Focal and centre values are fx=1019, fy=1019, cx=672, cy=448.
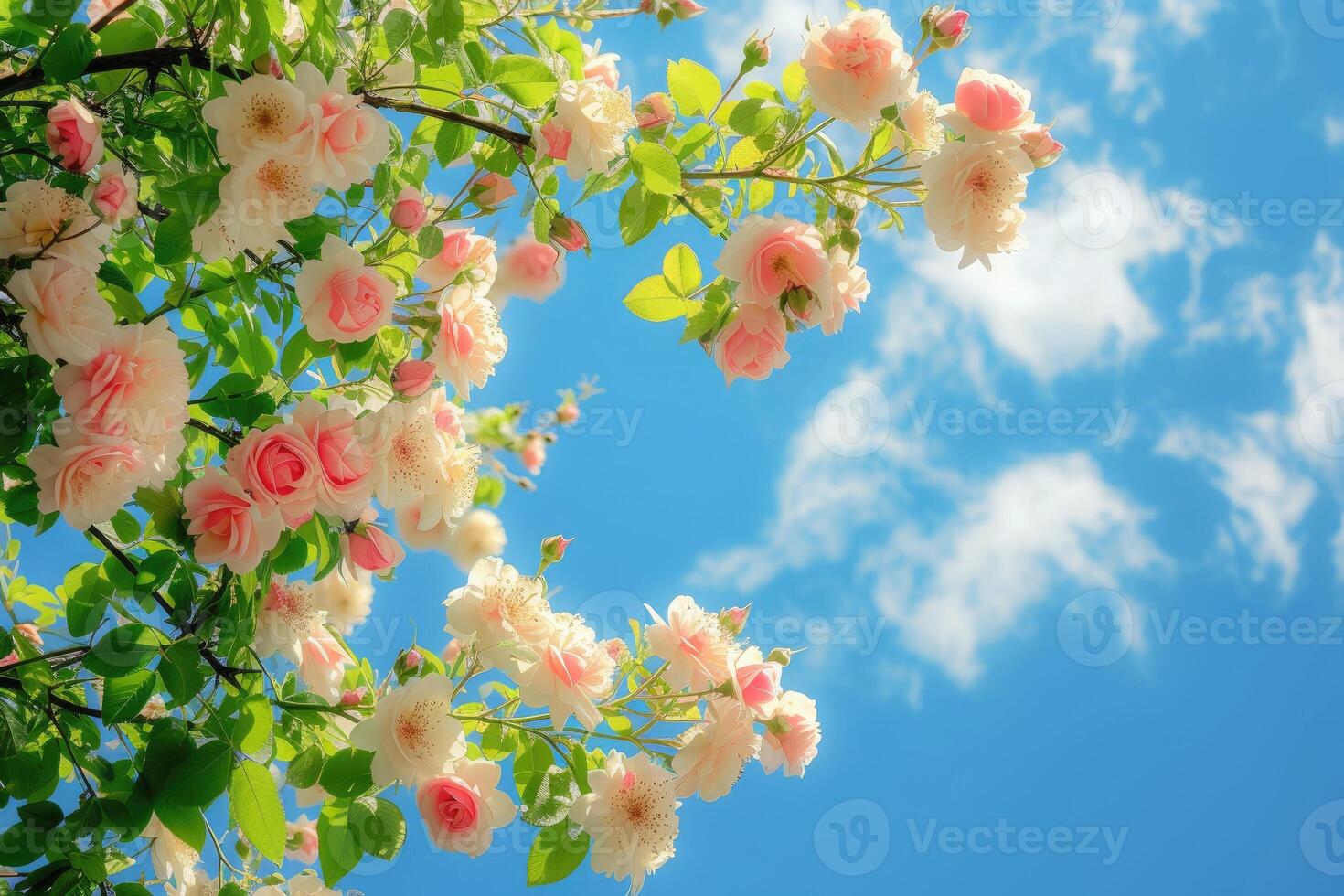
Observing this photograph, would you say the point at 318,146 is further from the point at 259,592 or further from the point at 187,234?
the point at 259,592

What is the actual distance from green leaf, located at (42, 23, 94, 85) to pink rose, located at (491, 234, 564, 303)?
697 millimetres

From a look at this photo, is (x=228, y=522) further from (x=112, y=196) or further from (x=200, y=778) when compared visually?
(x=112, y=196)

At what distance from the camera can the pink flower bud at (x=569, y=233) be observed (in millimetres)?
1399

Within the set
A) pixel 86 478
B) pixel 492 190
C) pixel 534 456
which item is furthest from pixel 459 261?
pixel 534 456

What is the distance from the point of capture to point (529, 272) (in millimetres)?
1751

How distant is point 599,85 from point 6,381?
0.79 metres

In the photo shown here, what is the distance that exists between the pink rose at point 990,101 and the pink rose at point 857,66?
81 millimetres

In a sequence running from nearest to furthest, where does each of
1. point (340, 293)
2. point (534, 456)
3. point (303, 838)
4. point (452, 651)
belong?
1. point (340, 293)
2. point (452, 651)
3. point (303, 838)
4. point (534, 456)

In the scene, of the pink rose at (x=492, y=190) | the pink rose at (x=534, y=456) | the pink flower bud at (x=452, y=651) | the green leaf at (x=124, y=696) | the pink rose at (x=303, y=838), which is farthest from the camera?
the pink rose at (x=534, y=456)

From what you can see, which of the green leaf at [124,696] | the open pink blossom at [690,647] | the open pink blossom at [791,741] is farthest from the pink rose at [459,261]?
the open pink blossom at [791,741]

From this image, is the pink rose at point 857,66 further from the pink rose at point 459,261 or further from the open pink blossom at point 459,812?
the open pink blossom at point 459,812

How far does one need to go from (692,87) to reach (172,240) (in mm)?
705

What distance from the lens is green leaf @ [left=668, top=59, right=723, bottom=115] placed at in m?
1.41

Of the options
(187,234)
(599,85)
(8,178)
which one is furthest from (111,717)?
(599,85)
